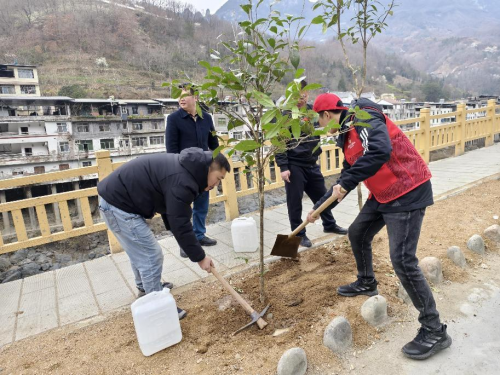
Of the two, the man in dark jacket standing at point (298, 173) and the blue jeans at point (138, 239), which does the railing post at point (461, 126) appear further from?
the blue jeans at point (138, 239)

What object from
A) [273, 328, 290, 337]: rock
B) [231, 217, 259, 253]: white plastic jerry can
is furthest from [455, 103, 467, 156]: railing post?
[273, 328, 290, 337]: rock

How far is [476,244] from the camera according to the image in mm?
3525

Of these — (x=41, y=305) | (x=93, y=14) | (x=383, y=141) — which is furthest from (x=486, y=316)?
(x=93, y=14)

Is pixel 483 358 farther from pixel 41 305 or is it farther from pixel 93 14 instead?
pixel 93 14

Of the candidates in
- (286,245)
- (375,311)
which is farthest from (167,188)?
(375,311)

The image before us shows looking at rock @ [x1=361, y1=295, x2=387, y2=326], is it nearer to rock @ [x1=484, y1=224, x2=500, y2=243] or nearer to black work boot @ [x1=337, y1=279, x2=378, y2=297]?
black work boot @ [x1=337, y1=279, x2=378, y2=297]

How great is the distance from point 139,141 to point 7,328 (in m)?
29.0

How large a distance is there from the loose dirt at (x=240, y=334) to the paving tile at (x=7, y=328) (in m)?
0.16

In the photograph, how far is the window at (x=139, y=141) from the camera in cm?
2972

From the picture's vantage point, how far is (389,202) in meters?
Result: 2.12

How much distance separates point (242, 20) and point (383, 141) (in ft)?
4.00

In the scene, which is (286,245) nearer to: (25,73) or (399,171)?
(399,171)

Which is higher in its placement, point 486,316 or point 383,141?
Result: point 383,141

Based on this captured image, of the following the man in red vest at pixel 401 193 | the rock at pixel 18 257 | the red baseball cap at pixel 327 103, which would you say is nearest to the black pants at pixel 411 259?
the man in red vest at pixel 401 193
